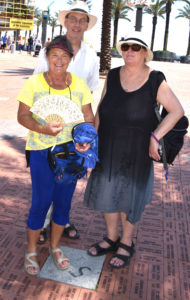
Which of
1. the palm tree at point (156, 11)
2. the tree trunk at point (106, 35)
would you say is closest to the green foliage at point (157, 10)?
the palm tree at point (156, 11)

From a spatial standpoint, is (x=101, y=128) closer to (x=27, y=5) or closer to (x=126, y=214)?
(x=126, y=214)

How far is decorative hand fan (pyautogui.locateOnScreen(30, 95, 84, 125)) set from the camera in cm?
257

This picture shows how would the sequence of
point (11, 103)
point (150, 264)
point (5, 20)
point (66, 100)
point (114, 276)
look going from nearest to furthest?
point (66, 100) < point (114, 276) < point (150, 264) < point (11, 103) < point (5, 20)

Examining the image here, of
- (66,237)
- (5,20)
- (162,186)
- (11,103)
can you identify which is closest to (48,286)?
(66,237)

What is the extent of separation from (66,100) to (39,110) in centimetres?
22

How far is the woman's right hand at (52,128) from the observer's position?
8.33 ft

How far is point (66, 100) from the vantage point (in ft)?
8.46

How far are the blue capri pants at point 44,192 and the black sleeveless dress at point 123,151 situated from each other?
15.1 inches

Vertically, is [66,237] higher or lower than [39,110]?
lower

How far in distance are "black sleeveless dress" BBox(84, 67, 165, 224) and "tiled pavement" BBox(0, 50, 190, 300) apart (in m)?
0.58

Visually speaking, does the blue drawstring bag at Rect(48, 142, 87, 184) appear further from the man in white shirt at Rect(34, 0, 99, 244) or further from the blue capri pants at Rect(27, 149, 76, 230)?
the man in white shirt at Rect(34, 0, 99, 244)

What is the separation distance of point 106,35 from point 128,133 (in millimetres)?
16425

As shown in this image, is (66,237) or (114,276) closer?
(114,276)

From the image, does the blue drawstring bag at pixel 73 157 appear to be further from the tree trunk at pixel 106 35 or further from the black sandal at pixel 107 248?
the tree trunk at pixel 106 35
